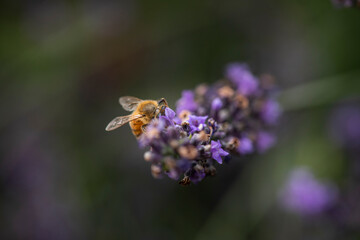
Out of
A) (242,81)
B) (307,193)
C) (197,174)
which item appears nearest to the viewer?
(197,174)

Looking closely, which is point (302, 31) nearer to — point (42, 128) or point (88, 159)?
point (88, 159)

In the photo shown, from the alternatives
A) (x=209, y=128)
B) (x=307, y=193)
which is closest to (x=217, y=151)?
(x=209, y=128)

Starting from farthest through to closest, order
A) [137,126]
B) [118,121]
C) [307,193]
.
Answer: [307,193], [137,126], [118,121]

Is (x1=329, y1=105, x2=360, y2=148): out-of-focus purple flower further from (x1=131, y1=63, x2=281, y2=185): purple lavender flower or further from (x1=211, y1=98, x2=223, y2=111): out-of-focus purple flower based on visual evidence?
(x1=211, y1=98, x2=223, y2=111): out-of-focus purple flower

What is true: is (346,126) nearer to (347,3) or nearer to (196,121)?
(347,3)

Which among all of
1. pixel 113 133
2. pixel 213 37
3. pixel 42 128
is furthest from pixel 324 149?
pixel 42 128

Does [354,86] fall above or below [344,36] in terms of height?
below

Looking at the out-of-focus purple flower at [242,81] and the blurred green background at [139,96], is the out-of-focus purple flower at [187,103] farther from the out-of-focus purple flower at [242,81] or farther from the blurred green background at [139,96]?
the blurred green background at [139,96]
